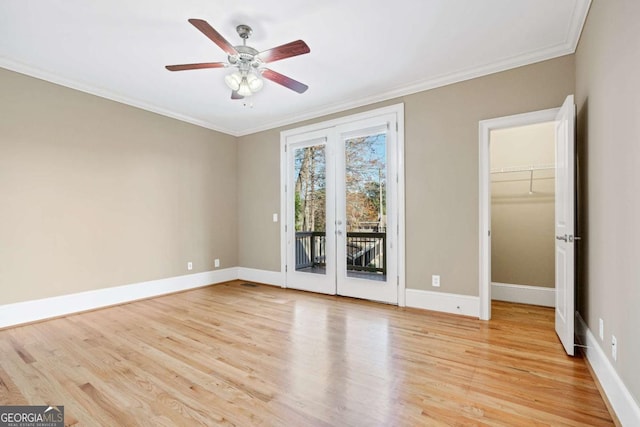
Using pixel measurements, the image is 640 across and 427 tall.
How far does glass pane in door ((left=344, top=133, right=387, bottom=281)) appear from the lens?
13.1 ft

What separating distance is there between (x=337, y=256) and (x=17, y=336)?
141 inches

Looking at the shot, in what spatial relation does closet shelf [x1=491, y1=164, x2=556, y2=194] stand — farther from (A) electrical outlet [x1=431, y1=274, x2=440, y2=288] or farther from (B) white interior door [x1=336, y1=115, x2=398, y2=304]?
(A) electrical outlet [x1=431, y1=274, x2=440, y2=288]

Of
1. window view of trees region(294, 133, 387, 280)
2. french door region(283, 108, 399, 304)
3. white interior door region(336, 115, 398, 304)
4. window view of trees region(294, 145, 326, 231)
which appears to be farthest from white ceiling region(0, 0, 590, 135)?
window view of trees region(294, 145, 326, 231)

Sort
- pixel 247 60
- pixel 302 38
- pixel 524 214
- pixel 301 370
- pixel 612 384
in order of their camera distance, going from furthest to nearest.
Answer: pixel 524 214 < pixel 302 38 < pixel 247 60 < pixel 301 370 < pixel 612 384

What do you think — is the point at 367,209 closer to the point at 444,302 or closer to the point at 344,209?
the point at 344,209

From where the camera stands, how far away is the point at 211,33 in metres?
2.07

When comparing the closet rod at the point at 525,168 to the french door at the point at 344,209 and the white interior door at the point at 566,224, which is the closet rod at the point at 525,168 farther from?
the french door at the point at 344,209

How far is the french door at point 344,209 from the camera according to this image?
3922 mm

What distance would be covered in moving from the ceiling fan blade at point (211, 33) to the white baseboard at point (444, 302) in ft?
10.6

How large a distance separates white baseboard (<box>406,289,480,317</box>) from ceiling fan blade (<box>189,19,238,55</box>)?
3.23 meters

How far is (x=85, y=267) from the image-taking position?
3680 millimetres

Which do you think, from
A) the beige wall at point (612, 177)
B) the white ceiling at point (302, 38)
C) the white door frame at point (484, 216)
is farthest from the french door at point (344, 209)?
the beige wall at point (612, 177)

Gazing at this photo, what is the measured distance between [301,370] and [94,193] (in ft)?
11.4

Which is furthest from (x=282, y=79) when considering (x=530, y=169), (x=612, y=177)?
(x=530, y=169)
